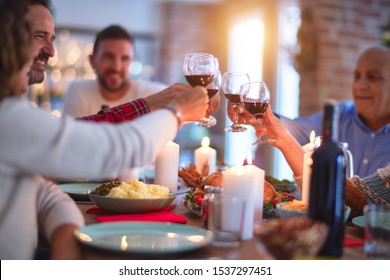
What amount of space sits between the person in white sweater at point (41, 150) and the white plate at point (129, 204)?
257 mm

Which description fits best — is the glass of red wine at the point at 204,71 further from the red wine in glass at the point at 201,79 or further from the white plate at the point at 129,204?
the white plate at the point at 129,204

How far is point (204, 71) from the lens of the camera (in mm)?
1643

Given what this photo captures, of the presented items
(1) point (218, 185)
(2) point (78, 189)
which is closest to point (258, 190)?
(1) point (218, 185)

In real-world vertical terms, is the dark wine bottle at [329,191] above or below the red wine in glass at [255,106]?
below

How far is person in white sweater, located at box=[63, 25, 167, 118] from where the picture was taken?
374 centimetres

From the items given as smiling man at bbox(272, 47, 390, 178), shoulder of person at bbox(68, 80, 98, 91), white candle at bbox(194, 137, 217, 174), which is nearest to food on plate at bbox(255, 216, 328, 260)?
white candle at bbox(194, 137, 217, 174)

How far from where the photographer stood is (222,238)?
1177 millimetres

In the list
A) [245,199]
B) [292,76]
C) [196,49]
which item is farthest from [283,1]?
[245,199]

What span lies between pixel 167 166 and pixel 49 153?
1018 mm

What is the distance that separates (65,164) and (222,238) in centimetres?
39

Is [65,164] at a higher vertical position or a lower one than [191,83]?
lower

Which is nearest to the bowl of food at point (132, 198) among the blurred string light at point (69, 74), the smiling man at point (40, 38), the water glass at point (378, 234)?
the water glass at point (378, 234)

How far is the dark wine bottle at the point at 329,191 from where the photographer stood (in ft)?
3.61
